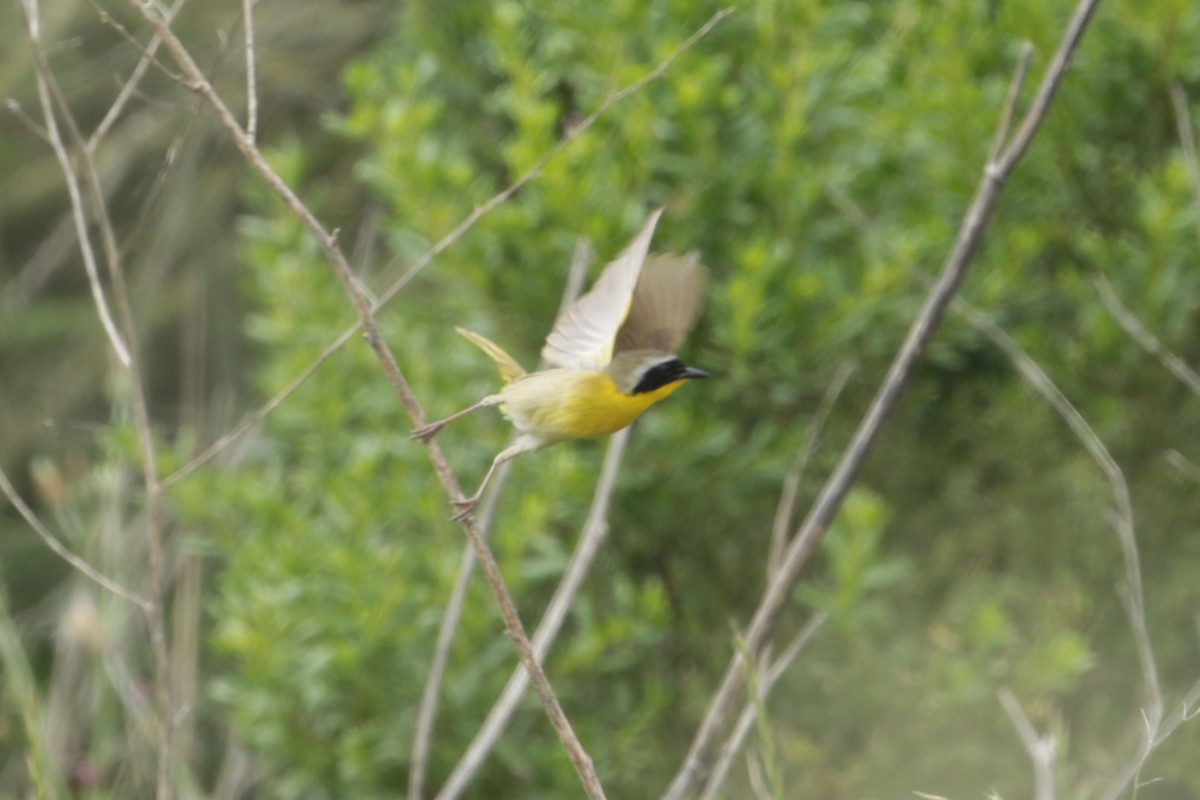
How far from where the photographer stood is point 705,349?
2.96 meters

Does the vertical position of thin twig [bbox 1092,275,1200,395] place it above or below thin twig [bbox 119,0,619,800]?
below

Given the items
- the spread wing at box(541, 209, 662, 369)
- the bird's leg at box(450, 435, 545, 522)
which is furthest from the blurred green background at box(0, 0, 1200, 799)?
the bird's leg at box(450, 435, 545, 522)

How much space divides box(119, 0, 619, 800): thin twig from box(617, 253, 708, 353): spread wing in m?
0.43

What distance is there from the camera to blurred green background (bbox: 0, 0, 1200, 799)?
9.49 ft

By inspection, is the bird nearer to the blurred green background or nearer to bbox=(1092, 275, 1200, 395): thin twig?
bbox=(1092, 275, 1200, 395): thin twig

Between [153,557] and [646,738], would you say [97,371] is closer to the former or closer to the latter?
[646,738]

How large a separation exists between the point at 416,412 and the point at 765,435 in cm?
163

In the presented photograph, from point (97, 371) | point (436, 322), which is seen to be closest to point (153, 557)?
point (436, 322)

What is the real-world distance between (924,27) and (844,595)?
1.20 metres

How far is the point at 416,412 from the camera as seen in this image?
4.57 feet

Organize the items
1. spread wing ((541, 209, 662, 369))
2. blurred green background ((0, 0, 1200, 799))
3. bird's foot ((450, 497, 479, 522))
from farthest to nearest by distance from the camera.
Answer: blurred green background ((0, 0, 1200, 799)) < spread wing ((541, 209, 662, 369)) < bird's foot ((450, 497, 479, 522))

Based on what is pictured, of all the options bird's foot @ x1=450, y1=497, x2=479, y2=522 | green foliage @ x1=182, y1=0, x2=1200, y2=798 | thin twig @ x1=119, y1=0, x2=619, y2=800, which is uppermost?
thin twig @ x1=119, y1=0, x2=619, y2=800


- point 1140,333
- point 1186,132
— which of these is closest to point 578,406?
point 1140,333

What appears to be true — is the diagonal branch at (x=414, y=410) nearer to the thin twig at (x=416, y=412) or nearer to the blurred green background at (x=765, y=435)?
the thin twig at (x=416, y=412)
